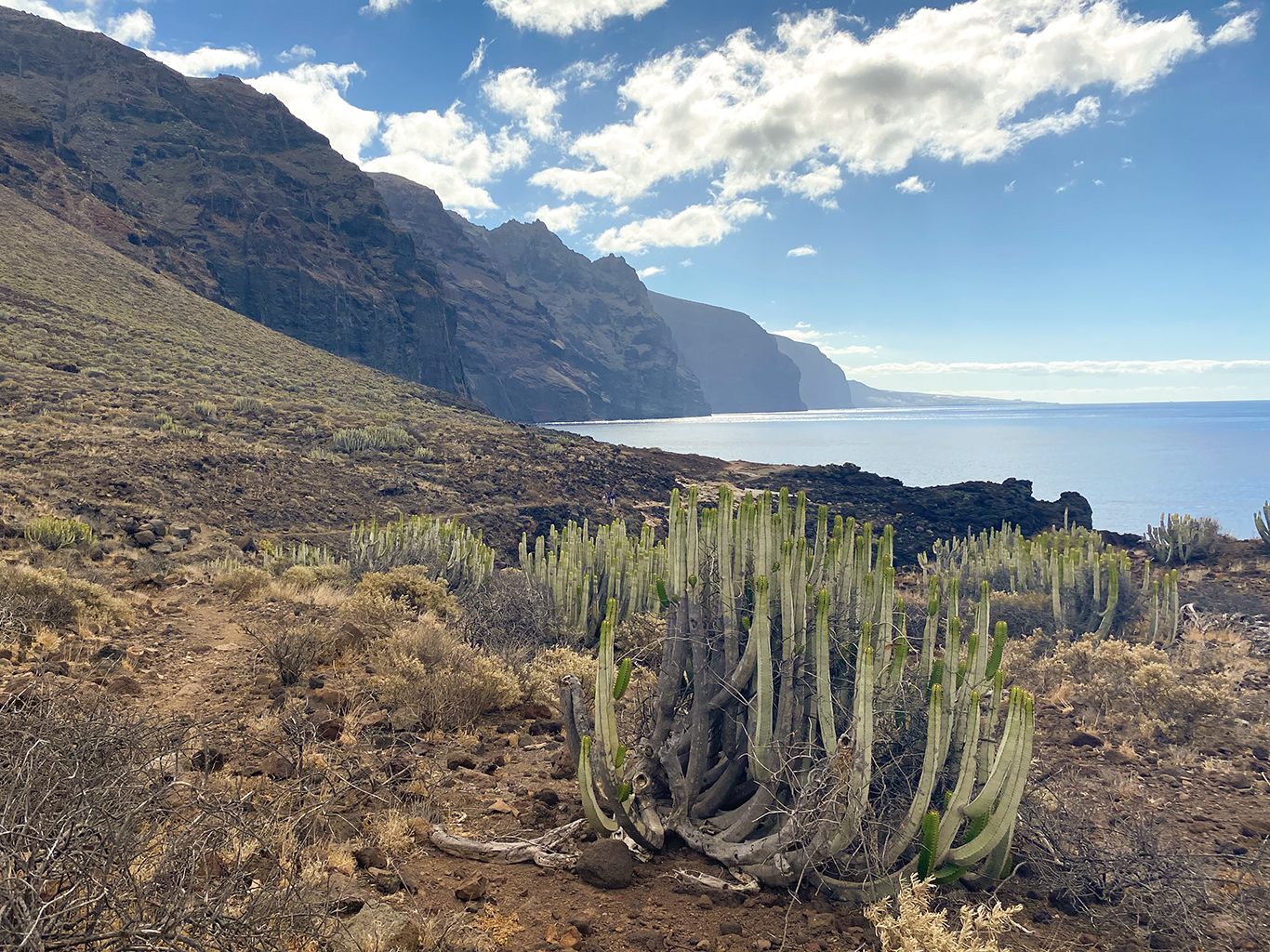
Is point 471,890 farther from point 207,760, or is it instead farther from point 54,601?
point 54,601

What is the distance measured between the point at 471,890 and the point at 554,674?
3.19 metres

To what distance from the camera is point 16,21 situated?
63.7m

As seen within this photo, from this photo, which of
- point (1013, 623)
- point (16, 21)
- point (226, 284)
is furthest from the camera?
point (16, 21)

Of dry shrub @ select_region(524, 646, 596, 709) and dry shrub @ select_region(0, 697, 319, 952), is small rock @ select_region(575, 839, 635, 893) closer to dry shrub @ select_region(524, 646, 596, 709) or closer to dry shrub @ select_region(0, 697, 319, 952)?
dry shrub @ select_region(0, 697, 319, 952)

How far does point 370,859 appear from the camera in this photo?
328 centimetres

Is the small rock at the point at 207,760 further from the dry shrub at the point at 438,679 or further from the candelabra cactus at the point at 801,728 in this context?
the candelabra cactus at the point at 801,728

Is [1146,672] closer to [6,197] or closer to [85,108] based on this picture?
[6,197]

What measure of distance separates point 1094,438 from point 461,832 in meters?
111

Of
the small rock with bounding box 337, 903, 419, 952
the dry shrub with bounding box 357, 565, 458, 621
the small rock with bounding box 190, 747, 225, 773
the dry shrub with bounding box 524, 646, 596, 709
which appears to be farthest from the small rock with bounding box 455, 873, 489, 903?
the dry shrub with bounding box 357, 565, 458, 621

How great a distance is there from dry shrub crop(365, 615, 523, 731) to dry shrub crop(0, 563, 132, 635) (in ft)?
8.79

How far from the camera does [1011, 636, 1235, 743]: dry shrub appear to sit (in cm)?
628

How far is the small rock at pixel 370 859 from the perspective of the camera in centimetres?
327

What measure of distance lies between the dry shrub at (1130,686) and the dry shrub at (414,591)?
6.60 meters

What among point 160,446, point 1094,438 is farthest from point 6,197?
point 1094,438
